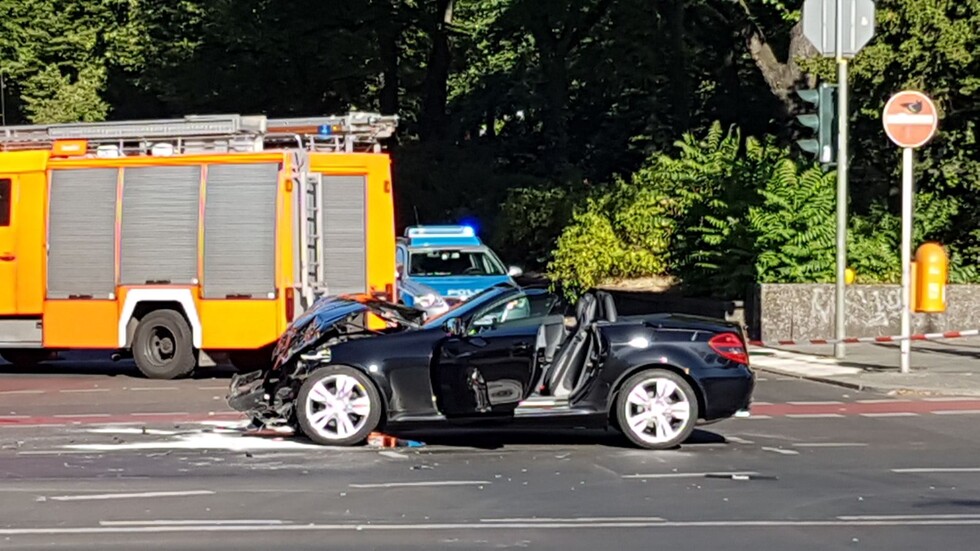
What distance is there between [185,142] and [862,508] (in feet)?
39.1

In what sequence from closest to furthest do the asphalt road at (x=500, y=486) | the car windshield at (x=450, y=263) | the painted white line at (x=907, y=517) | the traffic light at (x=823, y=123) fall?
the asphalt road at (x=500, y=486)
the painted white line at (x=907, y=517)
the traffic light at (x=823, y=123)
the car windshield at (x=450, y=263)

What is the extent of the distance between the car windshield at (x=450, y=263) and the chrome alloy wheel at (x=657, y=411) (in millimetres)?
12142

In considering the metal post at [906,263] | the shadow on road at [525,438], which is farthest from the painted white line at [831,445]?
the metal post at [906,263]

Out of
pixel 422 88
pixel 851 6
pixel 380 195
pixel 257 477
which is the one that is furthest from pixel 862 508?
pixel 422 88

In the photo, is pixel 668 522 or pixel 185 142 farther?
pixel 185 142

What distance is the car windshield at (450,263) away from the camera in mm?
24844

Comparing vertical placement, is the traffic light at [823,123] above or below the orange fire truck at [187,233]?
above

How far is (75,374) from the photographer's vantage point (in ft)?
68.1

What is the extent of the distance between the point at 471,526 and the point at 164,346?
1094cm

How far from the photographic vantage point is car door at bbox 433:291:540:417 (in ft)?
40.9

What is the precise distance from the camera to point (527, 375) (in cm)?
1248

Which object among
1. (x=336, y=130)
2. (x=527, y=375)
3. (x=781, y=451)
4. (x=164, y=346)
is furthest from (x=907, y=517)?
(x=164, y=346)

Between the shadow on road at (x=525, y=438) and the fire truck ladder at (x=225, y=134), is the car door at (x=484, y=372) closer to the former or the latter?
the shadow on road at (x=525, y=438)

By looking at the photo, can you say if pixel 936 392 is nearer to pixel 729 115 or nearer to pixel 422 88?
pixel 729 115
